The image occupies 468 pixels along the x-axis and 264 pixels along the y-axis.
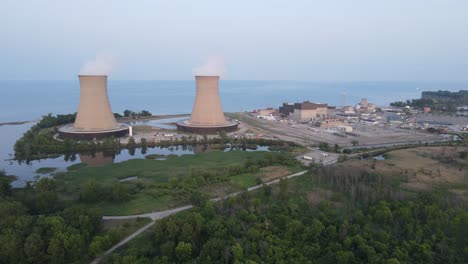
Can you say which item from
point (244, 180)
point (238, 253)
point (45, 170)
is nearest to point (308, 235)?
point (238, 253)

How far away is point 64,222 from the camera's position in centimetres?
840

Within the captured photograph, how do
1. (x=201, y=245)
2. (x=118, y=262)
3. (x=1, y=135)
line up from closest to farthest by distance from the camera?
(x=118, y=262)
(x=201, y=245)
(x=1, y=135)

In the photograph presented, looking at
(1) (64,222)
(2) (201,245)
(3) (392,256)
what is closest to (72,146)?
(1) (64,222)

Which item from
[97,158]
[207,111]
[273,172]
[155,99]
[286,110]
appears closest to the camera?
[273,172]

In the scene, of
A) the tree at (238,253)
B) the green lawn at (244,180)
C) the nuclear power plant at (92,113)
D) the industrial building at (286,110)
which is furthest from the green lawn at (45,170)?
the industrial building at (286,110)

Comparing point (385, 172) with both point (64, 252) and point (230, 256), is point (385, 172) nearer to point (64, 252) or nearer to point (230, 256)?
point (230, 256)

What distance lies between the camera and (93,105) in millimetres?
21531

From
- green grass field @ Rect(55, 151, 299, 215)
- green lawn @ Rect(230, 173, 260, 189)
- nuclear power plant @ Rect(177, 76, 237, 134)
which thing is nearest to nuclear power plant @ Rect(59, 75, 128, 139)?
nuclear power plant @ Rect(177, 76, 237, 134)

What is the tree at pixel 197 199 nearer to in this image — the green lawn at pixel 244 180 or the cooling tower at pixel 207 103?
the green lawn at pixel 244 180

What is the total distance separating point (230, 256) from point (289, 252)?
1.33m

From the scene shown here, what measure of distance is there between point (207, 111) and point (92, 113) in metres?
7.56

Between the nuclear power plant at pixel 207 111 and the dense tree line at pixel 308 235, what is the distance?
569 inches

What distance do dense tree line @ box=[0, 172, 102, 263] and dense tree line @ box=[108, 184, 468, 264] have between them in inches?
36.5

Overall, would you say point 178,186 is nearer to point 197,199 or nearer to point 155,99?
point 197,199
